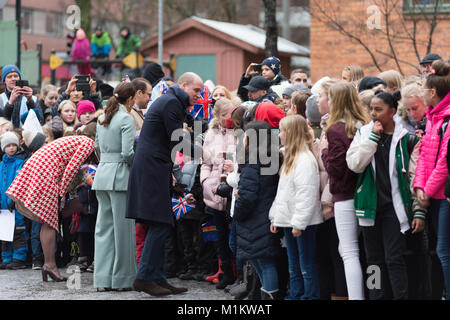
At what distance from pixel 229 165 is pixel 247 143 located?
84 cm

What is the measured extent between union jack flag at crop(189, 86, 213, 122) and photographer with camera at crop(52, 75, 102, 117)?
2384 mm

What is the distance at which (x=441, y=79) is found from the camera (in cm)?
680

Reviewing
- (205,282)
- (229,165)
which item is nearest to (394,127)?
(229,165)

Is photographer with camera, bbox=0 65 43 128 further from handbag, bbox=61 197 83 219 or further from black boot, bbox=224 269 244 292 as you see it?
black boot, bbox=224 269 244 292

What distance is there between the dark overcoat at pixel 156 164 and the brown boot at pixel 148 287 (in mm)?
615

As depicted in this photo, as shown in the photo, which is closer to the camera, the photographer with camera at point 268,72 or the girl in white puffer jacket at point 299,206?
the girl in white puffer jacket at point 299,206

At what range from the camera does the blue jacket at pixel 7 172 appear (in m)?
10.4

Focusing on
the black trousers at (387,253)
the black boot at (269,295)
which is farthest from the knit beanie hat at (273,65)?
the black trousers at (387,253)

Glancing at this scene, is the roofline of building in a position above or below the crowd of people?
above

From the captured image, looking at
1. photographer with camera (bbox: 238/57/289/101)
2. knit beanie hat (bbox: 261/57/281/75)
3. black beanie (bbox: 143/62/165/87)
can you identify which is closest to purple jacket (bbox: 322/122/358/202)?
photographer with camera (bbox: 238/57/289/101)

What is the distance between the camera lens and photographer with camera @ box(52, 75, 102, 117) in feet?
38.4

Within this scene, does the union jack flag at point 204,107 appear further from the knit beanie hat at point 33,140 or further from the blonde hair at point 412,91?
the blonde hair at point 412,91

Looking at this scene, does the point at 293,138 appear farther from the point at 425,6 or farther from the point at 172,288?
the point at 425,6
